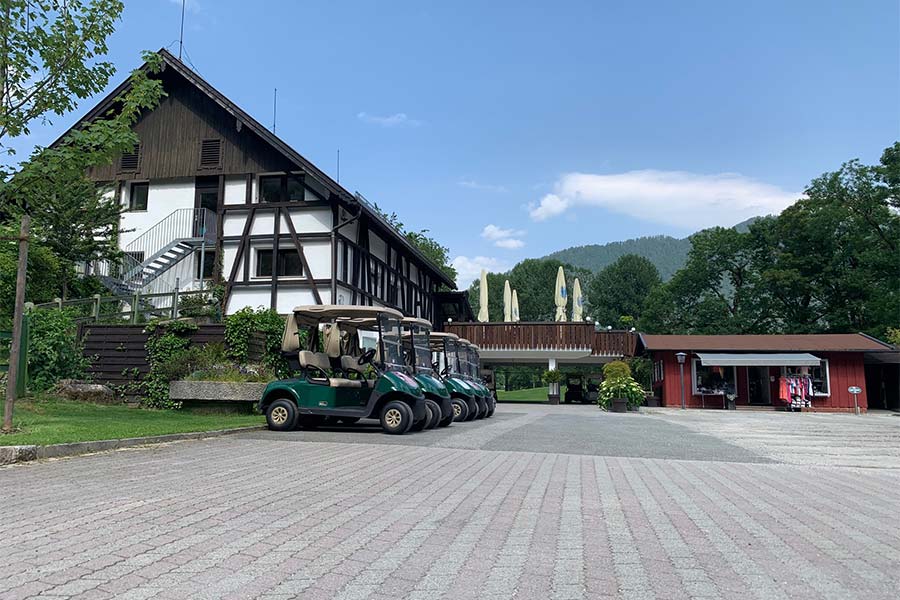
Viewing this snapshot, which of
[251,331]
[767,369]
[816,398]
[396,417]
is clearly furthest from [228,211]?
[816,398]

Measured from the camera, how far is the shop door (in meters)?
31.5

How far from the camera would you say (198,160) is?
2488cm

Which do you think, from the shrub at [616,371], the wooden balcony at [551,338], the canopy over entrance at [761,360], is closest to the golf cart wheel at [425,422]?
the shrub at [616,371]

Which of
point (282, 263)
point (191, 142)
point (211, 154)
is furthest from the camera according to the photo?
point (191, 142)

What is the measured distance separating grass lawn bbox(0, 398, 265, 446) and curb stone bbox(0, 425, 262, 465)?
16 cm

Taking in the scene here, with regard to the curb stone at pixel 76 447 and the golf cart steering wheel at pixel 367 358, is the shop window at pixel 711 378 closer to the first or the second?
the golf cart steering wheel at pixel 367 358

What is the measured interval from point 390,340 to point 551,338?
24.1m

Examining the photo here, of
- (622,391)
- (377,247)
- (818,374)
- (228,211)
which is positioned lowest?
(622,391)

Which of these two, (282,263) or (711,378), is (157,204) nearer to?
(282,263)

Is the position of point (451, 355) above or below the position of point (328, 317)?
below

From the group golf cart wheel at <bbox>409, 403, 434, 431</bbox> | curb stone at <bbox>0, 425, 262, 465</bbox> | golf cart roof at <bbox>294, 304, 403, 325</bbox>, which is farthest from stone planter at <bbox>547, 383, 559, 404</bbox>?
curb stone at <bbox>0, 425, 262, 465</bbox>

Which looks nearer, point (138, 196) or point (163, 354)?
point (163, 354)

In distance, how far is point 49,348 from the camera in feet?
52.6

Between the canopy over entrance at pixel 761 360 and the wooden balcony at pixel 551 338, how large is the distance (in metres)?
5.55
